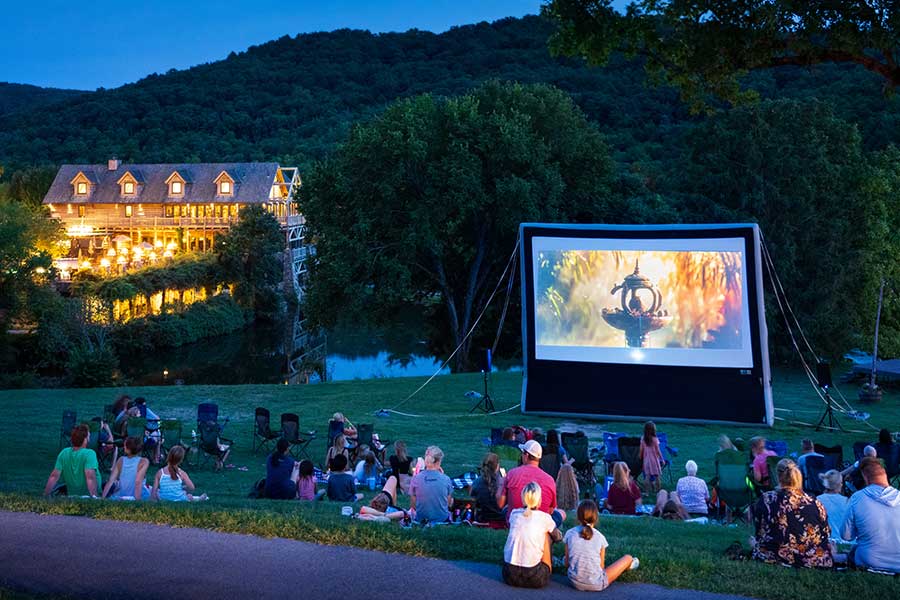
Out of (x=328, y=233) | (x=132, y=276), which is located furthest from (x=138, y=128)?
(x=328, y=233)

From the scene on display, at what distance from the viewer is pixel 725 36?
8805 mm

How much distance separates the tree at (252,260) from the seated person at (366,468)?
127 feet

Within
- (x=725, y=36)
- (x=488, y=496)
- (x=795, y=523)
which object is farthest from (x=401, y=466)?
(x=725, y=36)

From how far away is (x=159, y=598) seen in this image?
5.98m

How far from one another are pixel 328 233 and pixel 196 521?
20610mm

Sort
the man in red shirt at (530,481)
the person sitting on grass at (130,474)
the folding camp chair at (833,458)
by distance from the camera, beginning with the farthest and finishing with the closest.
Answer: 1. the folding camp chair at (833,458)
2. the person sitting on grass at (130,474)
3. the man in red shirt at (530,481)

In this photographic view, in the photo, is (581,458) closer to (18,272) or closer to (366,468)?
(366,468)

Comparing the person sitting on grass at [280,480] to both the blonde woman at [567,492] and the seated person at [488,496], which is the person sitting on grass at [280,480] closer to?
the seated person at [488,496]

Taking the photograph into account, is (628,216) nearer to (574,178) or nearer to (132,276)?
(574,178)

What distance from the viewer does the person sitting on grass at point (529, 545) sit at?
19.9ft

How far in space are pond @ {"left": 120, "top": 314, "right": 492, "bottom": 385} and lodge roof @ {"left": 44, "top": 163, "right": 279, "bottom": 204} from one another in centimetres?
1503

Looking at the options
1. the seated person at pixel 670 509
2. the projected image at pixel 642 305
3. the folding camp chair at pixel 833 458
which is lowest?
the seated person at pixel 670 509

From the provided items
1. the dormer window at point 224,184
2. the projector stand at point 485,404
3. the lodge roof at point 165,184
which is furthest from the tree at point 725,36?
the dormer window at point 224,184

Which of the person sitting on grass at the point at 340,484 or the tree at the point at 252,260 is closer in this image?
the person sitting on grass at the point at 340,484
